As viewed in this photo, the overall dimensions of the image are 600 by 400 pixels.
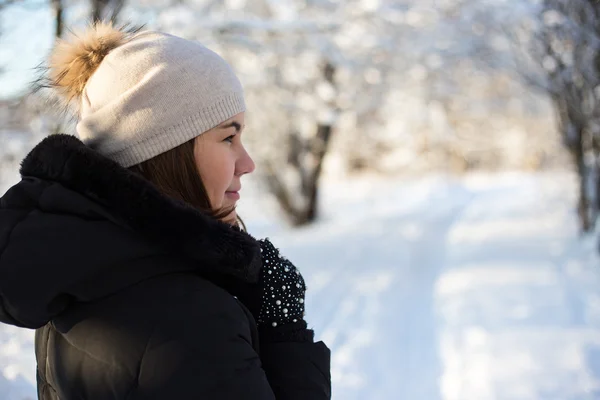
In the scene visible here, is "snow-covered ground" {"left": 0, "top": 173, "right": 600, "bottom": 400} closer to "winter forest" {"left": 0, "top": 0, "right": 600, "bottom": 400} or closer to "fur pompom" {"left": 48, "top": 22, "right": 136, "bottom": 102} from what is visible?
"winter forest" {"left": 0, "top": 0, "right": 600, "bottom": 400}

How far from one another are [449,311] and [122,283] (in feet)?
19.2

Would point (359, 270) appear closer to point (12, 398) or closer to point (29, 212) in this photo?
point (12, 398)

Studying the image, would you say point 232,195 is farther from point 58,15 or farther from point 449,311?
point 449,311

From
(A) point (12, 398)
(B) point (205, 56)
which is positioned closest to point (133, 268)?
(B) point (205, 56)

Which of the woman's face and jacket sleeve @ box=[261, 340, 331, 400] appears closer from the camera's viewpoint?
jacket sleeve @ box=[261, 340, 331, 400]

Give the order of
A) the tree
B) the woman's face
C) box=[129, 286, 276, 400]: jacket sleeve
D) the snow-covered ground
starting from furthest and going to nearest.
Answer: the tree → the snow-covered ground → the woman's face → box=[129, 286, 276, 400]: jacket sleeve

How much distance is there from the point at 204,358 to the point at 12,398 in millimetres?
2743

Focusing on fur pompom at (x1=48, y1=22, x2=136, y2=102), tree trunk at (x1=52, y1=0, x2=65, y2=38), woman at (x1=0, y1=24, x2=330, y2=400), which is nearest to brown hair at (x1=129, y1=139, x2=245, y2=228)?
woman at (x1=0, y1=24, x2=330, y2=400)

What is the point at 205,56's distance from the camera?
1378 millimetres

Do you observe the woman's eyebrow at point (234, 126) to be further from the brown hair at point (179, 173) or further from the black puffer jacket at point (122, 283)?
the black puffer jacket at point (122, 283)

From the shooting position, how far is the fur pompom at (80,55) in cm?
141

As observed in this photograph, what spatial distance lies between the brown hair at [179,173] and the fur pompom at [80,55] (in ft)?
0.97

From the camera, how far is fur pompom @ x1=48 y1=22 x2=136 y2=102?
141 cm

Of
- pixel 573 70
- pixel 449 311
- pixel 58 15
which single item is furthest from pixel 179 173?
pixel 573 70
